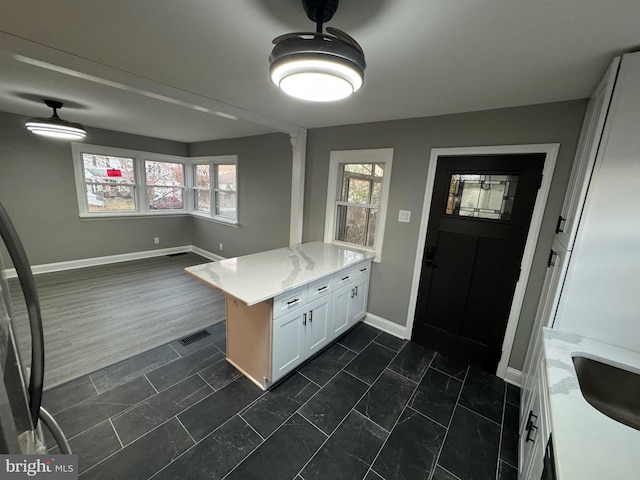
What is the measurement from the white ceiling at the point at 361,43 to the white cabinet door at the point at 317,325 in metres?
1.80

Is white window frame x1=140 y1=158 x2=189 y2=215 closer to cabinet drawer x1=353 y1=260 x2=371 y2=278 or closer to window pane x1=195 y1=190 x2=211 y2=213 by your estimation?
window pane x1=195 y1=190 x2=211 y2=213

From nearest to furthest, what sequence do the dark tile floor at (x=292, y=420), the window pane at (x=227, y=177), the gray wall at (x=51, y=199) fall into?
the dark tile floor at (x=292, y=420) < the gray wall at (x=51, y=199) < the window pane at (x=227, y=177)

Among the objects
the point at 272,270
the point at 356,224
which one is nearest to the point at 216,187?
the point at 356,224

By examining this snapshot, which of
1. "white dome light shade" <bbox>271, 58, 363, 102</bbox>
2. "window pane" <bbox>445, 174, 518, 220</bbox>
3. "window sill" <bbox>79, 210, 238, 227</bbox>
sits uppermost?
"white dome light shade" <bbox>271, 58, 363, 102</bbox>

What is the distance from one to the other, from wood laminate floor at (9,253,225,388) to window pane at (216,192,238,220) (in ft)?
4.50

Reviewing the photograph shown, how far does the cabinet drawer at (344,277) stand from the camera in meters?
2.49

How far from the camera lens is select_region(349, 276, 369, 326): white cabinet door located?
2828 millimetres

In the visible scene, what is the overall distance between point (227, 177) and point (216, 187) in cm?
39

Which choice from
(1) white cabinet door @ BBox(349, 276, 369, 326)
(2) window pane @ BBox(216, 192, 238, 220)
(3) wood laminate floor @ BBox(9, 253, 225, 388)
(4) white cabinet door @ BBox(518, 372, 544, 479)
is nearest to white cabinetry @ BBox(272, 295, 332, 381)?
(1) white cabinet door @ BBox(349, 276, 369, 326)

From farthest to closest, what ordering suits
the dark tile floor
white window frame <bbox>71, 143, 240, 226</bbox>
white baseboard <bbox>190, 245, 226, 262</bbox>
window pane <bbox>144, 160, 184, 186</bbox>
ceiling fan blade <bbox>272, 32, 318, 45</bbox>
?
white baseboard <bbox>190, 245, 226, 262</bbox>, window pane <bbox>144, 160, 184, 186</bbox>, white window frame <bbox>71, 143, 240, 226</bbox>, the dark tile floor, ceiling fan blade <bbox>272, 32, 318, 45</bbox>

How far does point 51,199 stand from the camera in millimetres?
4094

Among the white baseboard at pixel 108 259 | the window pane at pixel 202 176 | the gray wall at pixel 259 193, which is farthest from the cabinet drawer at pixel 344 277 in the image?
the window pane at pixel 202 176

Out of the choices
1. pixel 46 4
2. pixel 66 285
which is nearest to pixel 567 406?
pixel 46 4

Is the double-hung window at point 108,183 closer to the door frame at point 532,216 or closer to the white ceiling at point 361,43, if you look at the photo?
the white ceiling at point 361,43
